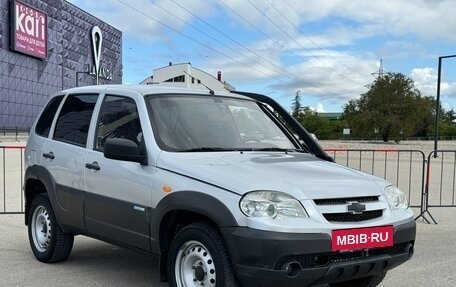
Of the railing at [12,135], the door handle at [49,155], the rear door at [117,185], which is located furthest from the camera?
the railing at [12,135]

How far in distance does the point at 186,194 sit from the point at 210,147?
28.0 inches

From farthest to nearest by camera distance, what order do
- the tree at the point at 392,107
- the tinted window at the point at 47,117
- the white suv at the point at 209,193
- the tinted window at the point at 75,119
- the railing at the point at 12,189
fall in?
the tree at the point at 392,107 < the railing at the point at 12,189 < the tinted window at the point at 47,117 < the tinted window at the point at 75,119 < the white suv at the point at 209,193

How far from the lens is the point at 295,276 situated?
12.0 feet

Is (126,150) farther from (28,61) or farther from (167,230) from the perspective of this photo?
(28,61)

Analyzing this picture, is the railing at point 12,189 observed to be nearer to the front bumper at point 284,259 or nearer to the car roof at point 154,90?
the car roof at point 154,90

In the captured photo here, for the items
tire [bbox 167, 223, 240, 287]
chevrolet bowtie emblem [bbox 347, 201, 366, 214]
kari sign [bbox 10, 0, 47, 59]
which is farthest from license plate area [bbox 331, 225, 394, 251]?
kari sign [bbox 10, 0, 47, 59]

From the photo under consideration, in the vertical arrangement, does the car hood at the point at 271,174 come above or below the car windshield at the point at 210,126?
below

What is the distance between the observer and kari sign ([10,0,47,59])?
69562 mm

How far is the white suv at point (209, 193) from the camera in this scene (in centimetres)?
371

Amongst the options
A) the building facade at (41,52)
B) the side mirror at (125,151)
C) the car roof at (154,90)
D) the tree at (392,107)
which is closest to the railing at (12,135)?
the building facade at (41,52)

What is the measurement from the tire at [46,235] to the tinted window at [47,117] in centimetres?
75

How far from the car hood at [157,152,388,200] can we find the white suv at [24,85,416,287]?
0.04ft

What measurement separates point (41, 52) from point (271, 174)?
79484 millimetres

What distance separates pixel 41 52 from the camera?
77312mm
